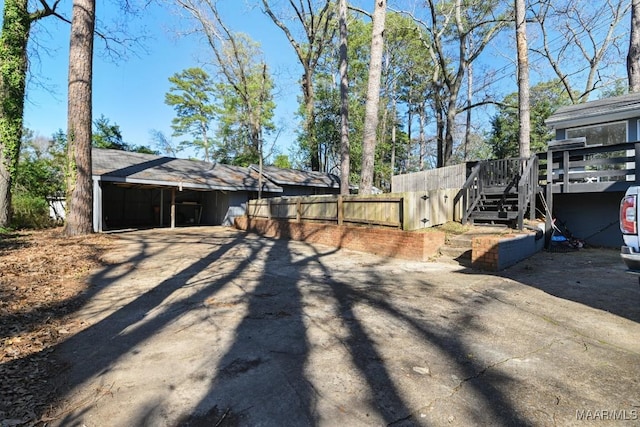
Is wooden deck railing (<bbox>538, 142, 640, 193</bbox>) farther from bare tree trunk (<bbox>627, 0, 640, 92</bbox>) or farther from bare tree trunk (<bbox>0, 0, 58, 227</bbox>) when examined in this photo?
bare tree trunk (<bbox>0, 0, 58, 227</bbox>)

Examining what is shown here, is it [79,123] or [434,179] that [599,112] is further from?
[79,123]

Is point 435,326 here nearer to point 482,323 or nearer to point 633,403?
point 482,323

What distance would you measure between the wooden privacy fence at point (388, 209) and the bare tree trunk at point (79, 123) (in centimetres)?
667

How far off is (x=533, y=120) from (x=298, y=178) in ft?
52.1

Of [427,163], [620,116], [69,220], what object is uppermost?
[427,163]

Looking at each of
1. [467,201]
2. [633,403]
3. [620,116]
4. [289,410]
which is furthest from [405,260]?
[620,116]

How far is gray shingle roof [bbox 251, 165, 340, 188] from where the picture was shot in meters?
19.0

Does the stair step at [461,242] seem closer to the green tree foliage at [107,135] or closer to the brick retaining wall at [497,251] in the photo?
the brick retaining wall at [497,251]

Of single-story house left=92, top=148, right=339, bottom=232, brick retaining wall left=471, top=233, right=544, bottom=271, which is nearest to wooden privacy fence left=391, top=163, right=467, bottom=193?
brick retaining wall left=471, top=233, right=544, bottom=271

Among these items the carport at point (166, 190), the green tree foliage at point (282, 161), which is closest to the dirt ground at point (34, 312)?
the carport at point (166, 190)

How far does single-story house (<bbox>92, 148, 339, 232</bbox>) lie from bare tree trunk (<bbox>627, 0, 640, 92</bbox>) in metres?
14.7

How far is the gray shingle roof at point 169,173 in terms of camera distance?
43.3ft

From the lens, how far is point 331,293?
4.64 m

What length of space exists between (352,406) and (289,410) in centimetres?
39
